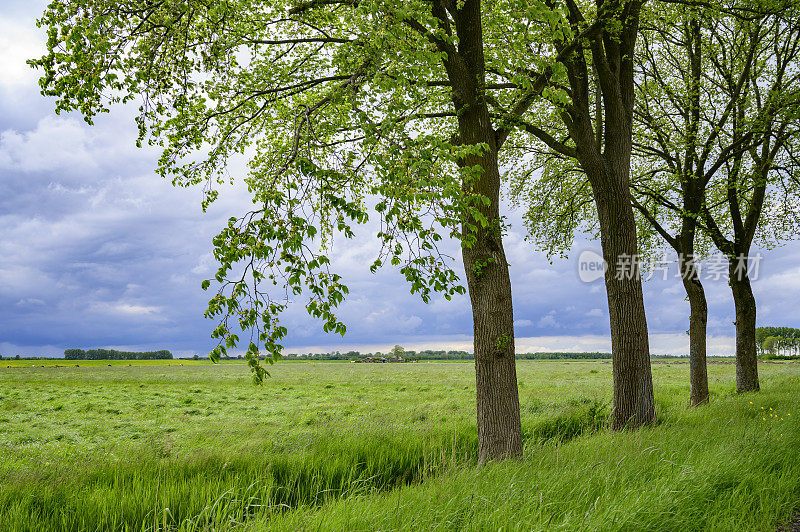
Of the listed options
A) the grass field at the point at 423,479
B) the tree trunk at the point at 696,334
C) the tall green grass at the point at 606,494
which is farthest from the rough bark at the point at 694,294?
the tall green grass at the point at 606,494

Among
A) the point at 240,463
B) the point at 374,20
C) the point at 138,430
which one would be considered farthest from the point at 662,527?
the point at 138,430

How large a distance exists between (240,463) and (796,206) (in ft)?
70.9

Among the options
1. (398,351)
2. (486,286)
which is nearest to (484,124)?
(486,286)

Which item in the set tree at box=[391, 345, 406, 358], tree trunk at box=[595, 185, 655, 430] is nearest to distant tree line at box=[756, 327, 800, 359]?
tree at box=[391, 345, 406, 358]

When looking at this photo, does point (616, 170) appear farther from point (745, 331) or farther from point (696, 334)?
point (745, 331)

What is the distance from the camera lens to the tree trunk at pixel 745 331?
56.4 feet

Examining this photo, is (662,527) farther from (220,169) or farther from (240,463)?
(220,169)

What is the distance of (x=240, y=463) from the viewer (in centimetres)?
879

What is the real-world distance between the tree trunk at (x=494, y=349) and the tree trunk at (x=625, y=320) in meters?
4.22

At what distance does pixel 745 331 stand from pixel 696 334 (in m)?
3.90

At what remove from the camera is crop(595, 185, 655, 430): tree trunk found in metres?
10.3

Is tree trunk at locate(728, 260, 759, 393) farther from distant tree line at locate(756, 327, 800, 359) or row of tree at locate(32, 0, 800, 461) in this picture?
distant tree line at locate(756, 327, 800, 359)

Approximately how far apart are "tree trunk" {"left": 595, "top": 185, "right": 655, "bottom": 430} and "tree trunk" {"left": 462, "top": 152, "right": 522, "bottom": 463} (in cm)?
422

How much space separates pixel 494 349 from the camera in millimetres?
7387
